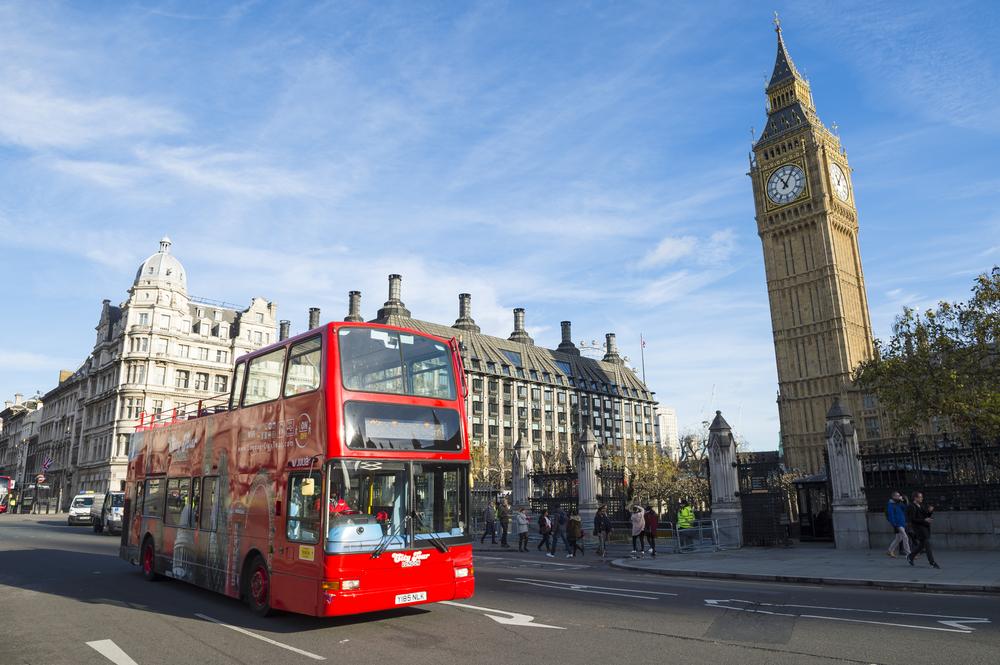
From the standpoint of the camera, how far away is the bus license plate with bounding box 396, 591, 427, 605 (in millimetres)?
9234

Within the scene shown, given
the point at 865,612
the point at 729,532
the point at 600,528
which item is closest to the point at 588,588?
the point at 865,612

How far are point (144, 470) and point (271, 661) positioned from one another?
34.5 feet

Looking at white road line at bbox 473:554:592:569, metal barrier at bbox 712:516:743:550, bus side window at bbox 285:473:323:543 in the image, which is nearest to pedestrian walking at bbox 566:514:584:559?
white road line at bbox 473:554:592:569

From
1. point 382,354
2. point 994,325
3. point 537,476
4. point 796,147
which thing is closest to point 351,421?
point 382,354

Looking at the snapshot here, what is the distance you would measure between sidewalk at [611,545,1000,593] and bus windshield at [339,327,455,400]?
31.5 ft

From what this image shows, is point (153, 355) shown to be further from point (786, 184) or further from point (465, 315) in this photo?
point (786, 184)

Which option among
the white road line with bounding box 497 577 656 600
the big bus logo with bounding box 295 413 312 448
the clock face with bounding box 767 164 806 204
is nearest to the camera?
the big bus logo with bounding box 295 413 312 448

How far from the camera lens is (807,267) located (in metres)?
76.2

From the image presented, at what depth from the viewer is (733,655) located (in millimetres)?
7430

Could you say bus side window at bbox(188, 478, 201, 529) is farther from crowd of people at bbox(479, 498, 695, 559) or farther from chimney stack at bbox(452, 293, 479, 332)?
chimney stack at bbox(452, 293, 479, 332)

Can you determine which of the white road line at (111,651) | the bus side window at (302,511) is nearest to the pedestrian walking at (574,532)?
the bus side window at (302,511)

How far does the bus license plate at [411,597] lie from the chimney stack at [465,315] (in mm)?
80950

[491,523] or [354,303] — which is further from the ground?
[354,303]

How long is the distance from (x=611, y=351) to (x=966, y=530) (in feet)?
311
